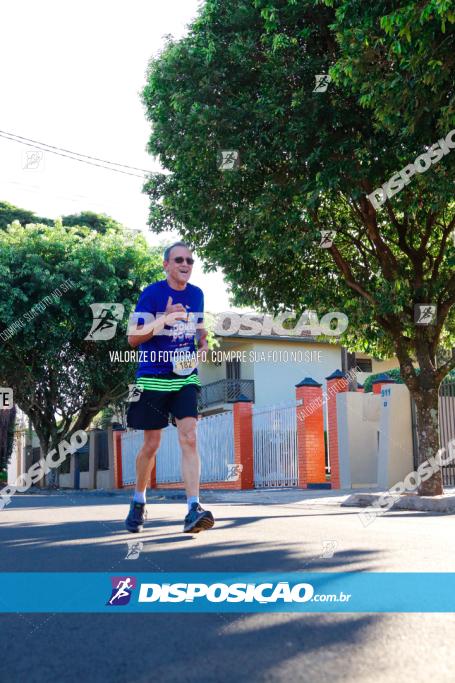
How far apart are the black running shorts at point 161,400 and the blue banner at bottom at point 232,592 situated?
5.70 ft

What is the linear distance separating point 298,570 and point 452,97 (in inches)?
254

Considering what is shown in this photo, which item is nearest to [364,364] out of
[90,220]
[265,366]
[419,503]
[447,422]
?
[265,366]

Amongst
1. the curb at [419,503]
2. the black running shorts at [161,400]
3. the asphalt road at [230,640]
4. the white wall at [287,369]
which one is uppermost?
the white wall at [287,369]

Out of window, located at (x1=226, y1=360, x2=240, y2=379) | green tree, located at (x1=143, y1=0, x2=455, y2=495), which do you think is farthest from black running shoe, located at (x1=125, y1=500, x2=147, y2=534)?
window, located at (x1=226, y1=360, x2=240, y2=379)

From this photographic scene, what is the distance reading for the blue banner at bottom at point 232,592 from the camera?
9.67ft

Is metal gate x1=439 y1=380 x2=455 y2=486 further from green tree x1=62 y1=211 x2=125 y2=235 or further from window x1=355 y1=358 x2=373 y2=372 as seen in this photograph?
green tree x1=62 y1=211 x2=125 y2=235

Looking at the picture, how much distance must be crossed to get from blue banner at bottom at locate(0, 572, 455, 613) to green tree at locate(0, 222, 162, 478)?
64.8ft

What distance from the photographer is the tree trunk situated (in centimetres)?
1122

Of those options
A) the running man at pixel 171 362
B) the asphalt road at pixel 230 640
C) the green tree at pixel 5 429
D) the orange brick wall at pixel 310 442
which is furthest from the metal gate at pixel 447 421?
the green tree at pixel 5 429

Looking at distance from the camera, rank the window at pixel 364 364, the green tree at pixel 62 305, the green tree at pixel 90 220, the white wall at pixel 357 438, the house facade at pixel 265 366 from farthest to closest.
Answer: the window at pixel 364 364
the green tree at pixel 90 220
the house facade at pixel 265 366
the green tree at pixel 62 305
the white wall at pixel 357 438

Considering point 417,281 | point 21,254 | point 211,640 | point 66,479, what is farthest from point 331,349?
point 211,640

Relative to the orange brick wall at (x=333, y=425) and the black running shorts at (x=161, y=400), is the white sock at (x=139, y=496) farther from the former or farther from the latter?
the orange brick wall at (x=333, y=425)

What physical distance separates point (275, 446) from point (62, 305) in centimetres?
822

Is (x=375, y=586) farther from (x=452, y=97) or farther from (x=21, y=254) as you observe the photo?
(x=21, y=254)
